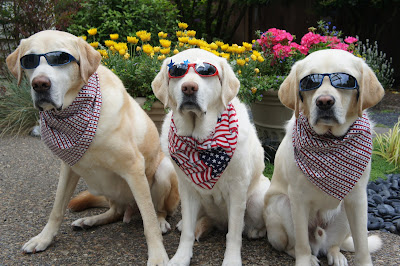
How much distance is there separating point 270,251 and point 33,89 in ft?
6.78

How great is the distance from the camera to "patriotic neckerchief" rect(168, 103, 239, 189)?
2.71 meters

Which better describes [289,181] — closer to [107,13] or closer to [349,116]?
[349,116]

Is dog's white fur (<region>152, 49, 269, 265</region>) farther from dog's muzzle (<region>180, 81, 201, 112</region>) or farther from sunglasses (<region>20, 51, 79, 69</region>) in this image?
sunglasses (<region>20, 51, 79, 69</region>)

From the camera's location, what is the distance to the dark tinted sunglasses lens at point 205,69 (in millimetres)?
2611

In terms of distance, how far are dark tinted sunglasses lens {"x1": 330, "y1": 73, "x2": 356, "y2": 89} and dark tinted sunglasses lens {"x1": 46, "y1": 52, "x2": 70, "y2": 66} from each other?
5.70ft

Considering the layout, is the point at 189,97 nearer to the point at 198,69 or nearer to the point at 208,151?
the point at 198,69

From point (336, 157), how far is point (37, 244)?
229 cm

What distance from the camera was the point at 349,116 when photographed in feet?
7.98

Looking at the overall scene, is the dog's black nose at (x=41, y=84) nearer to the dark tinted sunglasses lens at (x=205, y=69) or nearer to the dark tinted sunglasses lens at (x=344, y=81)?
the dark tinted sunglasses lens at (x=205, y=69)

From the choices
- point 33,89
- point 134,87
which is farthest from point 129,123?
point 134,87

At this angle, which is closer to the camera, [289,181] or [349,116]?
[349,116]

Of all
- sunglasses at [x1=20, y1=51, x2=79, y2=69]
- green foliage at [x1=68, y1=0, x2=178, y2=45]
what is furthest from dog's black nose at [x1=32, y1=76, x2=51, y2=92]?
green foliage at [x1=68, y1=0, x2=178, y2=45]

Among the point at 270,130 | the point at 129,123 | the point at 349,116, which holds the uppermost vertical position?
the point at 349,116

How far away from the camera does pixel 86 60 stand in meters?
2.72
